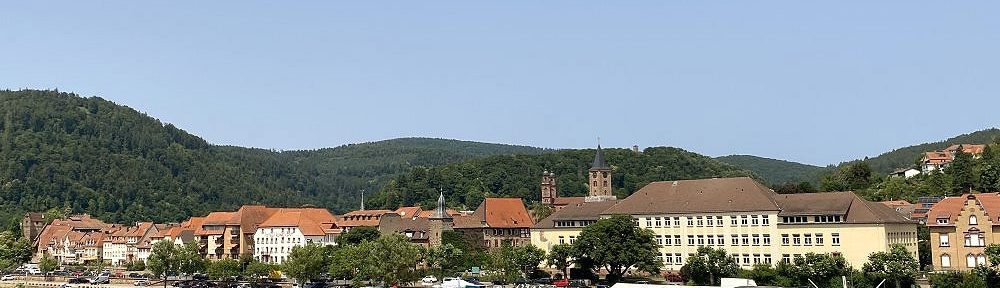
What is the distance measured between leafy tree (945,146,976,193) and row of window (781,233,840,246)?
4167cm

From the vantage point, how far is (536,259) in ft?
315

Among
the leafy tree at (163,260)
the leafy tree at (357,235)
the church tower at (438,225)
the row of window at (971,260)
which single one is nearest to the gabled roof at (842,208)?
the row of window at (971,260)

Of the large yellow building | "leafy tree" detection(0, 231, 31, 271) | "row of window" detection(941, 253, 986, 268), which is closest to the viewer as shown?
"row of window" detection(941, 253, 986, 268)

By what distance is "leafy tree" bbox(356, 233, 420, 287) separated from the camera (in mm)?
85938

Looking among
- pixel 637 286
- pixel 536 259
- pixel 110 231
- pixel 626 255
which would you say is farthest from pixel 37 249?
pixel 637 286

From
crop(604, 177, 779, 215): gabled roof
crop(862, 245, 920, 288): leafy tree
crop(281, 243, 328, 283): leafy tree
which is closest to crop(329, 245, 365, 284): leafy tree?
crop(281, 243, 328, 283): leafy tree

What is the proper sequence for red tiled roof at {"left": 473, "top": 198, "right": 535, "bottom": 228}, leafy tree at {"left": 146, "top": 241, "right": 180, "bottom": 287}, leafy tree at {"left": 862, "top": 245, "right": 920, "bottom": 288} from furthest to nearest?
red tiled roof at {"left": 473, "top": 198, "right": 535, "bottom": 228} < leafy tree at {"left": 146, "top": 241, "right": 180, "bottom": 287} < leafy tree at {"left": 862, "top": 245, "right": 920, "bottom": 288}

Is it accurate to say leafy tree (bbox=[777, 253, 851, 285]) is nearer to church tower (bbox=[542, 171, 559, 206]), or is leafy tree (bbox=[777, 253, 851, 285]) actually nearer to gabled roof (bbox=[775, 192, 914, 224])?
gabled roof (bbox=[775, 192, 914, 224])

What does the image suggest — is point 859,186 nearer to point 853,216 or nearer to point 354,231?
point 853,216

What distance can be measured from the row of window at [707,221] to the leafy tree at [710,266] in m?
5.19

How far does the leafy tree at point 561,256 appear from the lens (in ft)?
306

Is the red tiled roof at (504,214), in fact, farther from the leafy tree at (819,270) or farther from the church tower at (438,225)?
the leafy tree at (819,270)

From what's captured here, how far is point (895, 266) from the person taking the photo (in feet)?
237

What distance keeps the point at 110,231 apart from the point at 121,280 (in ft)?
192
